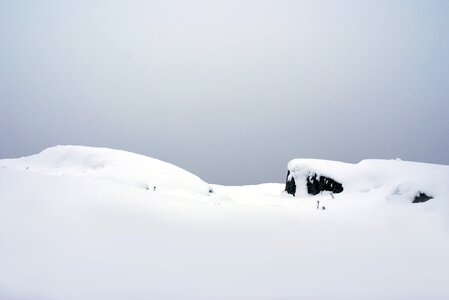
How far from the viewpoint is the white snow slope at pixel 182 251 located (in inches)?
122

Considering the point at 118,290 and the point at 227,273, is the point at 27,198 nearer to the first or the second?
the point at 118,290

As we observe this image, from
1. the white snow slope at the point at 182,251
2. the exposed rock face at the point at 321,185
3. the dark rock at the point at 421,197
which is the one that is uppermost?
the exposed rock face at the point at 321,185

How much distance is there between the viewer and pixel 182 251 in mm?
3848

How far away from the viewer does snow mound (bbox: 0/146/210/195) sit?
16984 mm

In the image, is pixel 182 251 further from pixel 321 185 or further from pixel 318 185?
pixel 318 185

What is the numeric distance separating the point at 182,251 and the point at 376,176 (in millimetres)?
13139

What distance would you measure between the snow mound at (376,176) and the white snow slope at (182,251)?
3.59 m

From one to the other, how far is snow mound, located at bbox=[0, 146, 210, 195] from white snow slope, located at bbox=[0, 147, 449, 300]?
10150 mm

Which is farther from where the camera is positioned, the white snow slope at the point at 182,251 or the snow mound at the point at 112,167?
the snow mound at the point at 112,167

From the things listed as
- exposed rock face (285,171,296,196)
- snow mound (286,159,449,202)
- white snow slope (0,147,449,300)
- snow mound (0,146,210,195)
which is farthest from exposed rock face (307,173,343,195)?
white snow slope (0,147,449,300)

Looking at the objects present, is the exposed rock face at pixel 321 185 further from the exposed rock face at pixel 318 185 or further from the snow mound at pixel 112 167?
the snow mound at pixel 112 167

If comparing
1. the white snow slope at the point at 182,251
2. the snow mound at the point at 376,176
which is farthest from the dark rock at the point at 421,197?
the white snow slope at the point at 182,251

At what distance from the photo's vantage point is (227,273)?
3.48 m

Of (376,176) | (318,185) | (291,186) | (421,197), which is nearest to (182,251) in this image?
(421,197)
